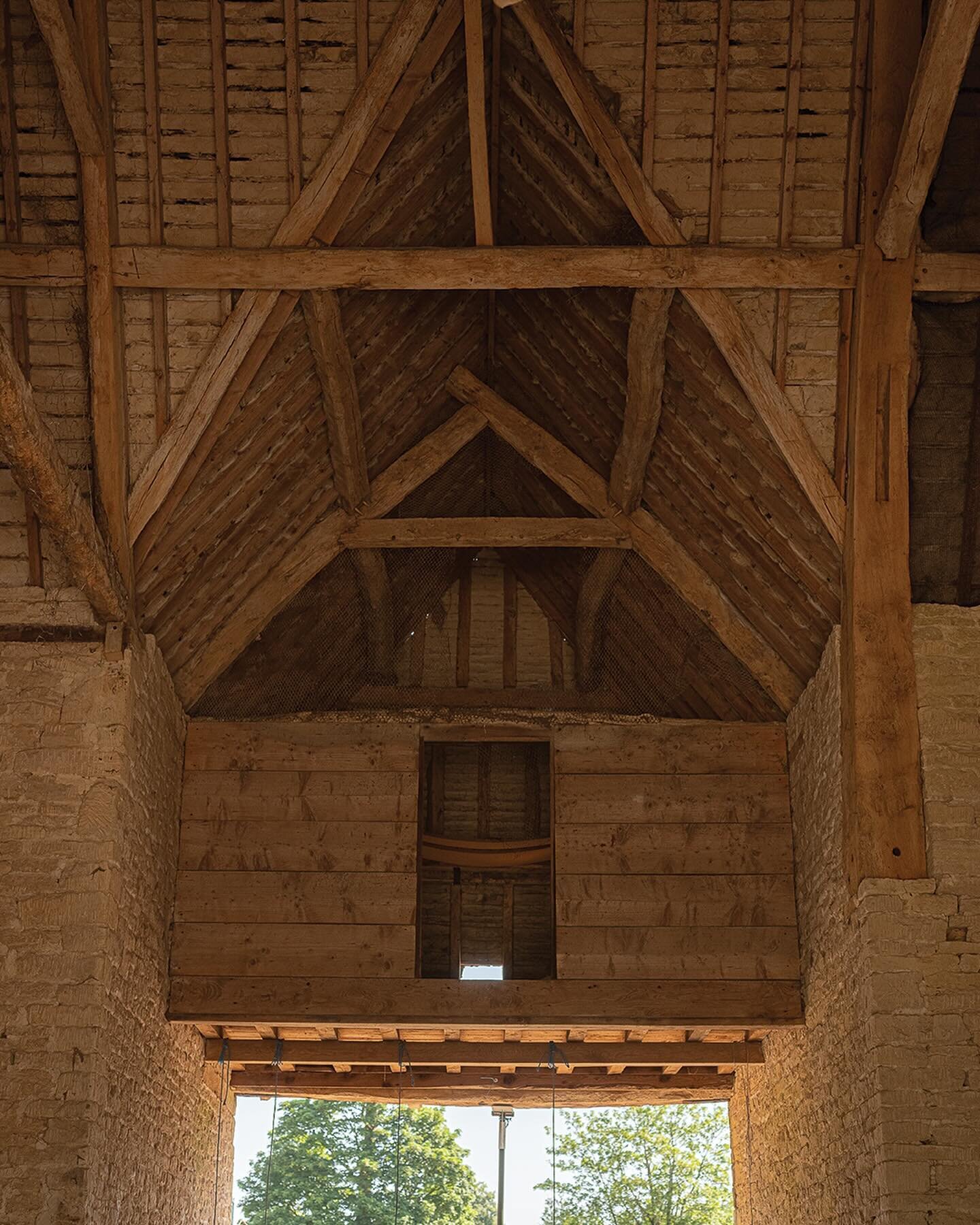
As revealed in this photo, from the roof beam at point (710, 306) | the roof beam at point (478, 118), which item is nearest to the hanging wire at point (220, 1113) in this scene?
the roof beam at point (710, 306)

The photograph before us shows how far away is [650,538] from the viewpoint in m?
8.43

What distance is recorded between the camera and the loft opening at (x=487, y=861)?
9477mm

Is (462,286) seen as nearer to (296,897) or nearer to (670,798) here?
(670,798)

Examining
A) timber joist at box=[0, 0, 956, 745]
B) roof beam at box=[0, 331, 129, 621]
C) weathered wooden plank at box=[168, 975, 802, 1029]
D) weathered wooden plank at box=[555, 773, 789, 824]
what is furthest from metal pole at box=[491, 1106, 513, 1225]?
roof beam at box=[0, 331, 129, 621]

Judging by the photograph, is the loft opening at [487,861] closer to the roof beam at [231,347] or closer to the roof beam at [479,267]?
the roof beam at [231,347]

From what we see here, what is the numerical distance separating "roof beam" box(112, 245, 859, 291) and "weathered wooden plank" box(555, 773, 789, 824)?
2.99m

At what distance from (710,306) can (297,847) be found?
12.7 ft

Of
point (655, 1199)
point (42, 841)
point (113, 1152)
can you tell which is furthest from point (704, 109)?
point (655, 1199)

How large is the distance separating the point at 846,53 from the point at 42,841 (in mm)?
5300

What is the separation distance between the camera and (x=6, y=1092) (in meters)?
6.09

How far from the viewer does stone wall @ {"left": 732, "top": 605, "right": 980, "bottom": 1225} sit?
231 inches

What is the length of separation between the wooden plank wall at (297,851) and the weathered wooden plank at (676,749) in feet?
3.29

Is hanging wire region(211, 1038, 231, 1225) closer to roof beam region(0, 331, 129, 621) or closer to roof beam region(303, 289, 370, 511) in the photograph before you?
roof beam region(0, 331, 129, 621)

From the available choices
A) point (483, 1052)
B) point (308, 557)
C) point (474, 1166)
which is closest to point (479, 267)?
point (308, 557)
